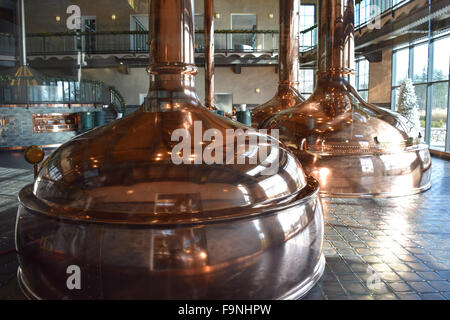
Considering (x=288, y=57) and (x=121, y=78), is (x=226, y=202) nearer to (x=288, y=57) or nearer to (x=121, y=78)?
(x=288, y=57)

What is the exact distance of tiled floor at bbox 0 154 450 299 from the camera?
1.86 meters

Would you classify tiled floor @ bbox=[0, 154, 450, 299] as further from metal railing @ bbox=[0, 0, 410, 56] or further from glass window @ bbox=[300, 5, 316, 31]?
glass window @ bbox=[300, 5, 316, 31]

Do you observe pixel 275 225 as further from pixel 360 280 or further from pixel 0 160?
pixel 0 160

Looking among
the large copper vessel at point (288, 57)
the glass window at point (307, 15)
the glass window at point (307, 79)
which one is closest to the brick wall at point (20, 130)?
the large copper vessel at point (288, 57)

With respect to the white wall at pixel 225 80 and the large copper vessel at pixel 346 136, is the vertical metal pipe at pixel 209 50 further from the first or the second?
the white wall at pixel 225 80

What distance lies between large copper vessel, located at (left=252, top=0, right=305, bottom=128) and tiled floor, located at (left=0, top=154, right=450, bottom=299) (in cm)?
302

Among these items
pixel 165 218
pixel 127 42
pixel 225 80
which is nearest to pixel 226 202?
pixel 165 218

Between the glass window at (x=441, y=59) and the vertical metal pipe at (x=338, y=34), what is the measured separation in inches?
248

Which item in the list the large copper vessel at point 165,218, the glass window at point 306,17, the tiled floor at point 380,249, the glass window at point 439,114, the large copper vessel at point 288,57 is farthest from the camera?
the glass window at point 306,17

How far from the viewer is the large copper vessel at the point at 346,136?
3918mm

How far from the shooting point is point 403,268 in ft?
6.97

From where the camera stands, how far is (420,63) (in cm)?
1066

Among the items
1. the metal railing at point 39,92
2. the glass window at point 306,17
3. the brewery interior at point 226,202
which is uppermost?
the glass window at point 306,17
